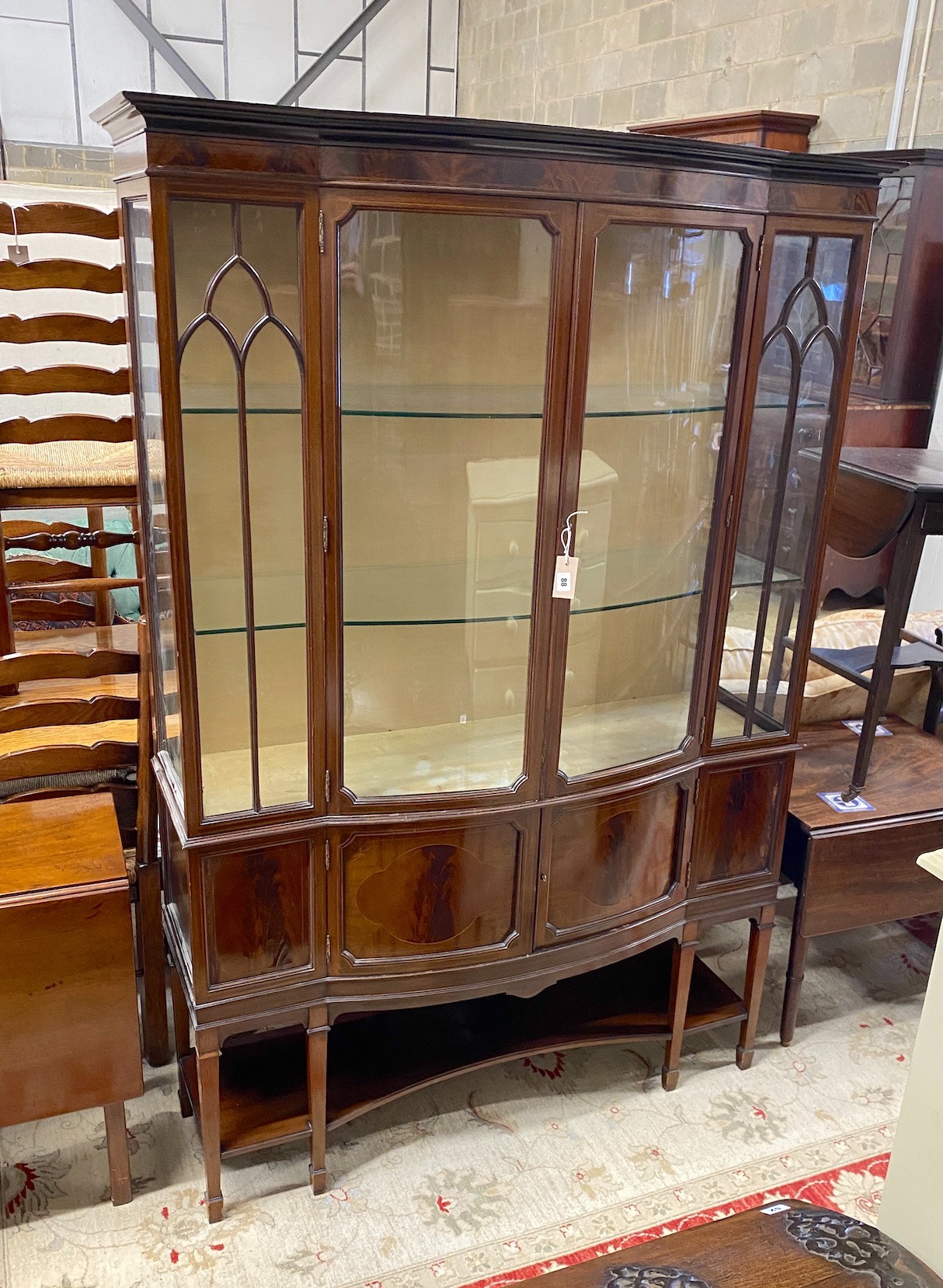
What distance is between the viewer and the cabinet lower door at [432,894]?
1.77 m

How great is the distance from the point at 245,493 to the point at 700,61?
11.6 feet

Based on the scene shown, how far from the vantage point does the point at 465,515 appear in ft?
5.62

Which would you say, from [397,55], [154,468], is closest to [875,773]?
[154,468]

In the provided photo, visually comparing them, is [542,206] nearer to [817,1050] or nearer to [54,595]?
[817,1050]

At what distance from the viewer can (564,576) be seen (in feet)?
5.56

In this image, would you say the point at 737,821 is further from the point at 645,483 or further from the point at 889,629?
the point at 645,483

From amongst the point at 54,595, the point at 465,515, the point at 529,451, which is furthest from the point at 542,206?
the point at 54,595

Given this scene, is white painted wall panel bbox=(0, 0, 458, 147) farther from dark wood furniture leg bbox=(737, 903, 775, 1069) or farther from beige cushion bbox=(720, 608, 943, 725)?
dark wood furniture leg bbox=(737, 903, 775, 1069)

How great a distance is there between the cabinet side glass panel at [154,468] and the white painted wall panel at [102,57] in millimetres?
4501

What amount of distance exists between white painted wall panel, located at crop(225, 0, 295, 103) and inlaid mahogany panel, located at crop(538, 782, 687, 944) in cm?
512

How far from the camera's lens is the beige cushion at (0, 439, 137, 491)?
2.20 m

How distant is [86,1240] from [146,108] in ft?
5.89

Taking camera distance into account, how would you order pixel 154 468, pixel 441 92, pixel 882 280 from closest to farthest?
1. pixel 154 468
2. pixel 882 280
3. pixel 441 92

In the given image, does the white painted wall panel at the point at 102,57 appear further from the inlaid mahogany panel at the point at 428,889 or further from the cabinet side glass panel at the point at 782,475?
the inlaid mahogany panel at the point at 428,889
